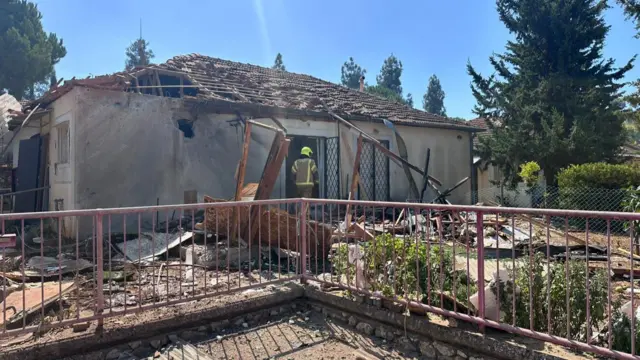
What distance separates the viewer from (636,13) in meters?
13.2

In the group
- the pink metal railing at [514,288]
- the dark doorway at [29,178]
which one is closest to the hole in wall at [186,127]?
the dark doorway at [29,178]

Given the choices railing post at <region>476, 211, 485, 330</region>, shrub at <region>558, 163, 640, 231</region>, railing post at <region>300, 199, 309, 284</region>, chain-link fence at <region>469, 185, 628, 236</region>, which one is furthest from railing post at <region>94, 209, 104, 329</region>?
shrub at <region>558, 163, 640, 231</region>

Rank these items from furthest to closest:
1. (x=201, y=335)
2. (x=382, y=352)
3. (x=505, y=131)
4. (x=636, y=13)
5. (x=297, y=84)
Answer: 1. (x=505, y=131)
2. (x=297, y=84)
3. (x=636, y=13)
4. (x=201, y=335)
5. (x=382, y=352)

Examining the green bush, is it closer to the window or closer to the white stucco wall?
the white stucco wall

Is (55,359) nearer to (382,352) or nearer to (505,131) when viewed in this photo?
(382,352)

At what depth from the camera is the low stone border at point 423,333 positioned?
3.11 m

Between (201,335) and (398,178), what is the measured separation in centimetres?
1028

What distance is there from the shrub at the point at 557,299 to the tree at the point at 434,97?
61.0 m

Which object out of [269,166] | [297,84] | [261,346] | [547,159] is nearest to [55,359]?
[261,346]

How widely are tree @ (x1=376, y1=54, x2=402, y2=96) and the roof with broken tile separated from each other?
5281 centimetres

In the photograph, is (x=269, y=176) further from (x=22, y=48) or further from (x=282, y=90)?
(x=22, y=48)

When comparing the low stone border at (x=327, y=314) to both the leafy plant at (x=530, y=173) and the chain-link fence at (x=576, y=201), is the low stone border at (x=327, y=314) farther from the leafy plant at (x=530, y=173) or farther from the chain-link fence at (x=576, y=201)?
the leafy plant at (x=530, y=173)

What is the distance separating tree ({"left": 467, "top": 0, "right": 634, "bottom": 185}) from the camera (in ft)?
46.7

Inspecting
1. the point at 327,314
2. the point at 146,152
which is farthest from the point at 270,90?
the point at 327,314
